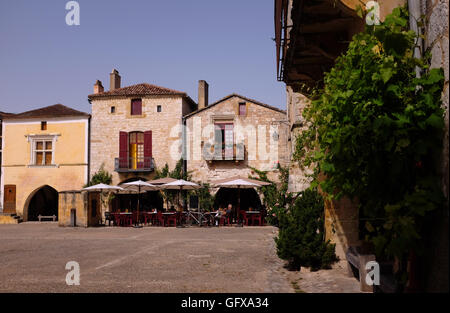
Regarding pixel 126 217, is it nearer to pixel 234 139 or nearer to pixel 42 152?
pixel 234 139

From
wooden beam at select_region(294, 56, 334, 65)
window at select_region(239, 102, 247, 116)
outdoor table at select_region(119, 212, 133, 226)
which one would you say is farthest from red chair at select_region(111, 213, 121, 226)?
wooden beam at select_region(294, 56, 334, 65)

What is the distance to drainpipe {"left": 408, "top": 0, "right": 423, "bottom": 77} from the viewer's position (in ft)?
10.4

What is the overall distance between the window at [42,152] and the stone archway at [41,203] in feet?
5.86

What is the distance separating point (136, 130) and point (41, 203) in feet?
30.9

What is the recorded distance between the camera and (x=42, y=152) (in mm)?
28688

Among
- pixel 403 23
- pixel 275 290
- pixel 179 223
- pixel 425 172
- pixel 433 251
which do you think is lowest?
pixel 179 223

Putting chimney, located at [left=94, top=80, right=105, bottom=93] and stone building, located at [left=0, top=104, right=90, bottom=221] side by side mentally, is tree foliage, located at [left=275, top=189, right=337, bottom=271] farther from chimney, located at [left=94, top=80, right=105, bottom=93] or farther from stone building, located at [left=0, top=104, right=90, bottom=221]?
chimney, located at [left=94, top=80, right=105, bottom=93]

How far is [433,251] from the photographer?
2.79m

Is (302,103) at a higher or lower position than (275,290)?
higher

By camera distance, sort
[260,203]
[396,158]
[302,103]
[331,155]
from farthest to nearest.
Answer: [260,203], [302,103], [331,155], [396,158]

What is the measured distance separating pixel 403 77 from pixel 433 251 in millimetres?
1209

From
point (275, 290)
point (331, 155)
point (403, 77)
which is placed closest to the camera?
point (403, 77)

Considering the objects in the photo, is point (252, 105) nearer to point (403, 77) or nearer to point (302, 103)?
point (302, 103)

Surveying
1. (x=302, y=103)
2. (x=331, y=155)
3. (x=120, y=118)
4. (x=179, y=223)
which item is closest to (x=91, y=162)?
(x=120, y=118)
